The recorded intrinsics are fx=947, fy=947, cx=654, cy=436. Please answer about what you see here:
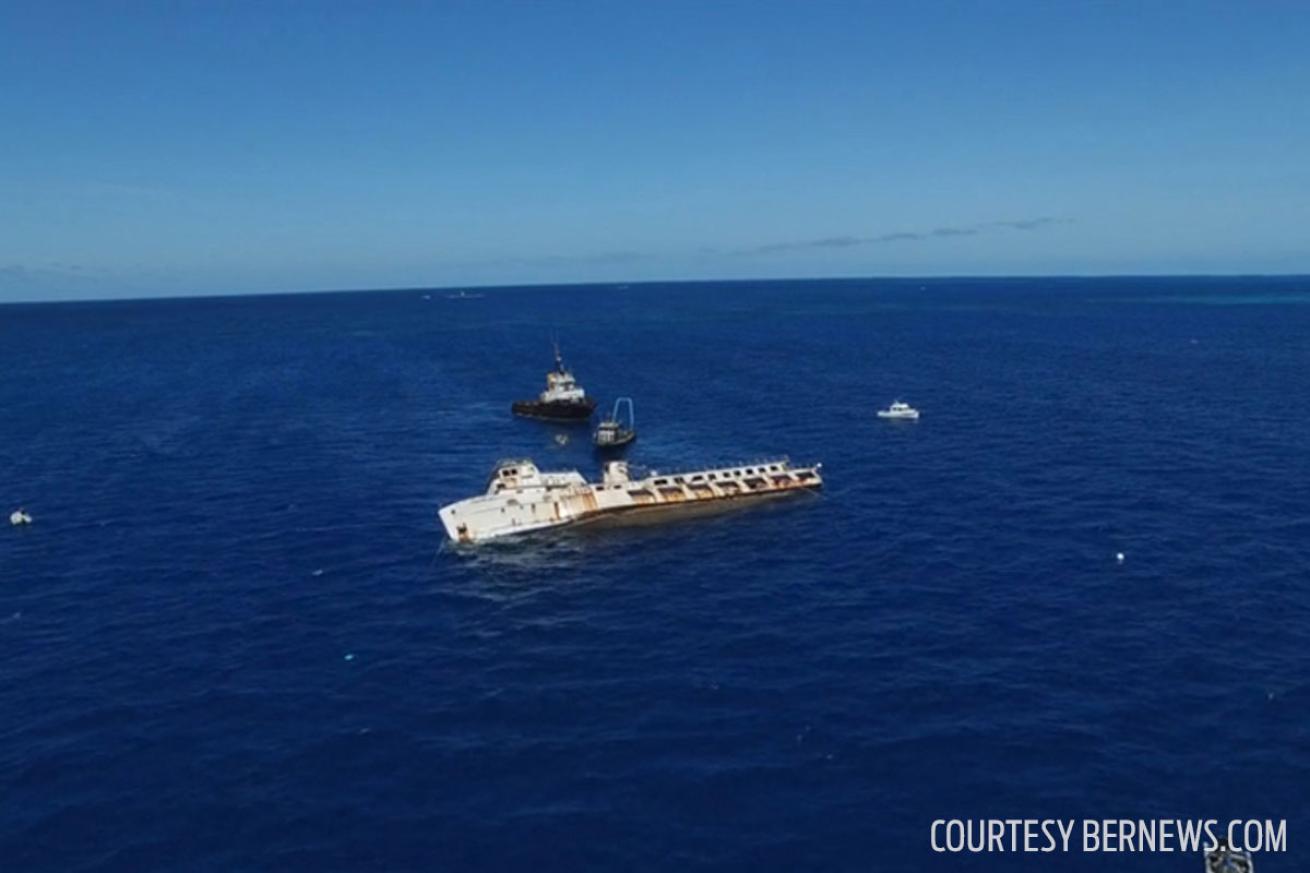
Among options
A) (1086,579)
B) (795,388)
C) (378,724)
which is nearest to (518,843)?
(378,724)

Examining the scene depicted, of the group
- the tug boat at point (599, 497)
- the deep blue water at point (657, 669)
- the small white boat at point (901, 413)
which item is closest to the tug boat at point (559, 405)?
the deep blue water at point (657, 669)

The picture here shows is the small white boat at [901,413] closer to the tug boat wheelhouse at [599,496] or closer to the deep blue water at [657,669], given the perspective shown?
the deep blue water at [657,669]

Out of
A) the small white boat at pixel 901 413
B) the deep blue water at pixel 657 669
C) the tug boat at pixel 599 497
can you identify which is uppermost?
the small white boat at pixel 901 413

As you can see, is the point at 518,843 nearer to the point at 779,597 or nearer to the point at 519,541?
the point at 779,597

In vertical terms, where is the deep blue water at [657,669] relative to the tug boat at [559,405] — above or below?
below

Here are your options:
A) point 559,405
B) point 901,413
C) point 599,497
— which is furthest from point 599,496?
point 901,413

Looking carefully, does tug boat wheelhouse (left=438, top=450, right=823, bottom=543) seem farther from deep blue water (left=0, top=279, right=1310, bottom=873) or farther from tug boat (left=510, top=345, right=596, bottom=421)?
tug boat (left=510, top=345, right=596, bottom=421)
